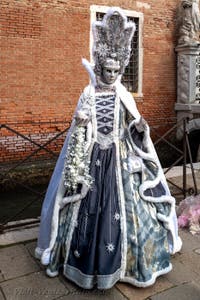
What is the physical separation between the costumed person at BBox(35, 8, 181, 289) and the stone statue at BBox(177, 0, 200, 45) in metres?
6.76

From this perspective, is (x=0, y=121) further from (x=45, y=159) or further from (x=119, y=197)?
(x=119, y=197)

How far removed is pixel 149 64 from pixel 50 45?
2721 millimetres

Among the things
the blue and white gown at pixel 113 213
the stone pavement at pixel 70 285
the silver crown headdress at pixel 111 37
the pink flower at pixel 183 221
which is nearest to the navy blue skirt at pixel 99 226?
the blue and white gown at pixel 113 213

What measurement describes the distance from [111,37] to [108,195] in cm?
119

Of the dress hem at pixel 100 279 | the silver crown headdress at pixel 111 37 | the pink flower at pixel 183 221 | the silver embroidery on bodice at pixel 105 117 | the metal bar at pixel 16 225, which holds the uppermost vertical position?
the silver crown headdress at pixel 111 37

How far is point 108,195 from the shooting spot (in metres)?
2.46

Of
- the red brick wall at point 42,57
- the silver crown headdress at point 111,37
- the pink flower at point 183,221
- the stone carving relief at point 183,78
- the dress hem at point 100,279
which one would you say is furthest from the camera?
the stone carving relief at point 183,78

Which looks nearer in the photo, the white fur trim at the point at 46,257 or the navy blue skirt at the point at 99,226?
the navy blue skirt at the point at 99,226

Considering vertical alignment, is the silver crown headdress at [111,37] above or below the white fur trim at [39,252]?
above

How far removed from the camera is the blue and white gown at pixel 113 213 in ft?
7.82

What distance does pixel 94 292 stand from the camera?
2.42m

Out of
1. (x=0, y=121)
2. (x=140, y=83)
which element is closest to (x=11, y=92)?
(x=0, y=121)

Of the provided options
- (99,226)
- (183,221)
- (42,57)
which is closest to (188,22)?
(42,57)

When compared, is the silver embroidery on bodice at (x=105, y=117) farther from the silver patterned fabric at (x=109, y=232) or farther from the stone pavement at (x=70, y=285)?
the stone pavement at (x=70, y=285)
